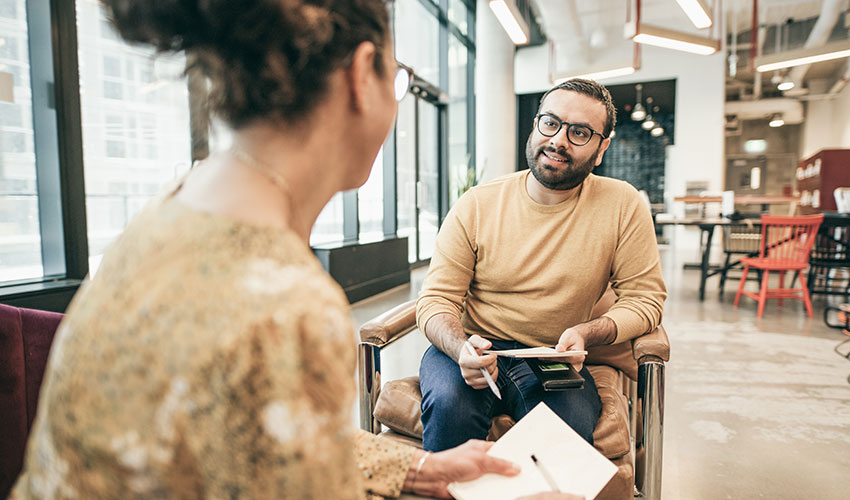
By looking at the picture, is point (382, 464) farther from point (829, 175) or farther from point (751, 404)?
point (829, 175)

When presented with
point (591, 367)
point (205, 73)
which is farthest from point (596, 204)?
point (205, 73)

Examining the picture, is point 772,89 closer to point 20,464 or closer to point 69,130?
point 69,130

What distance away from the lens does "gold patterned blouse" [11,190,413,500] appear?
41 cm

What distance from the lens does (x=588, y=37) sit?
9492 millimetres

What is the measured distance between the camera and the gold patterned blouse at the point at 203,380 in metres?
0.41

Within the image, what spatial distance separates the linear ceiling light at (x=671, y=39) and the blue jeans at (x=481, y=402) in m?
5.25

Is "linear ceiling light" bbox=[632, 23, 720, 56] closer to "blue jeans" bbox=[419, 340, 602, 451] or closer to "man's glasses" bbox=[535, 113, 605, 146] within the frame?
"man's glasses" bbox=[535, 113, 605, 146]

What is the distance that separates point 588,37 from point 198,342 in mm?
10396

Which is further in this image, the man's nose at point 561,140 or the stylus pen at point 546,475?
the man's nose at point 561,140

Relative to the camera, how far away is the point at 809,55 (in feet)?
20.8

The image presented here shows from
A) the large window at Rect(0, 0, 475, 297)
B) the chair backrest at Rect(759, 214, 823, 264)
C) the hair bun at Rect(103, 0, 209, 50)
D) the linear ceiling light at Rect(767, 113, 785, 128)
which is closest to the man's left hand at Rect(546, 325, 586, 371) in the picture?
the hair bun at Rect(103, 0, 209, 50)

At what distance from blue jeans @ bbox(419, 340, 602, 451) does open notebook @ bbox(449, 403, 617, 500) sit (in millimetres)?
330

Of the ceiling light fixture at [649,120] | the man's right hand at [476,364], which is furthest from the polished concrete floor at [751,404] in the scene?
the ceiling light fixture at [649,120]

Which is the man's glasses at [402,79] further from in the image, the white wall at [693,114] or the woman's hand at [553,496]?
the white wall at [693,114]
